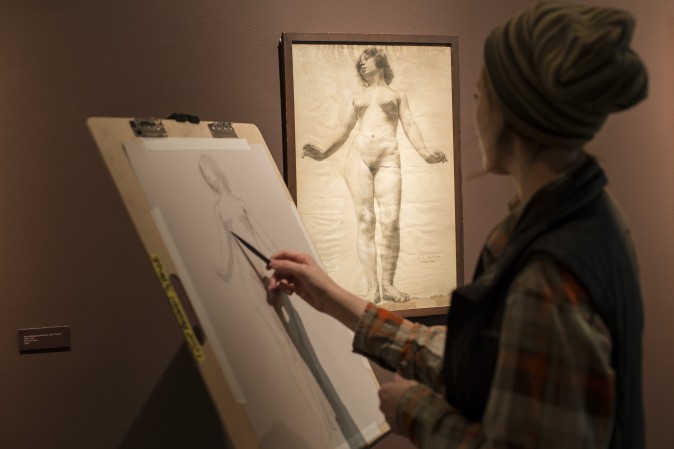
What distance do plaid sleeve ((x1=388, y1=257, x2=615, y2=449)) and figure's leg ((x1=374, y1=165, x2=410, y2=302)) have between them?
4.47 ft

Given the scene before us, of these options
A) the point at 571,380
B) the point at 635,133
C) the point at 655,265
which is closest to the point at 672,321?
the point at 655,265

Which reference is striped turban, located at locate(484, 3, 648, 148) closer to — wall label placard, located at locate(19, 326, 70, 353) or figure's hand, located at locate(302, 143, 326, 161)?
figure's hand, located at locate(302, 143, 326, 161)

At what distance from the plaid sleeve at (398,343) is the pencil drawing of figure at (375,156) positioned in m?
0.91

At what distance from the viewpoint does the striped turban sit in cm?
90

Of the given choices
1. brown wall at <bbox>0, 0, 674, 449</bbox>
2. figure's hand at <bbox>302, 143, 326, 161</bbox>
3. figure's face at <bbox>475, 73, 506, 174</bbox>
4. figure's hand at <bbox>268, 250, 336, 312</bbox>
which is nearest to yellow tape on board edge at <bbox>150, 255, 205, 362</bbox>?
figure's hand at <bbox>268, 250, 336, 312</bbox>

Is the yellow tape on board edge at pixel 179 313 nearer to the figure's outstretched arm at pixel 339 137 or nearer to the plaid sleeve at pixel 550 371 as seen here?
the plaid sleeve at pixel 550 371

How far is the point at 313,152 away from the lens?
2189 mm

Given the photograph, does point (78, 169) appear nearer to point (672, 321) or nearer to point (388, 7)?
point (388, 7)

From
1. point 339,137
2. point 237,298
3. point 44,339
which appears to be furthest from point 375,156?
point 44,339

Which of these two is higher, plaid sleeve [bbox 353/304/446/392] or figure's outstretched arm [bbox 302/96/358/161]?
figure's outstretched arm [bbox 302/96/358/161]

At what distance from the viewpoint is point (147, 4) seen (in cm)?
208

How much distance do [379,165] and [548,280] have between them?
4.59ft

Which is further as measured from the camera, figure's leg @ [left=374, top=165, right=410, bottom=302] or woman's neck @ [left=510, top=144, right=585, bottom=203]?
figure's leg @ [left=374, top=165, right=410, bottom=302]

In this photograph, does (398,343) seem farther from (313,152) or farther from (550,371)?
(313,152)
